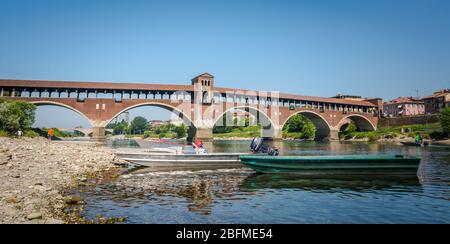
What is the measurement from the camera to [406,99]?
109m

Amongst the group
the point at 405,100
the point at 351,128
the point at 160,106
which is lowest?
the point at 351,128

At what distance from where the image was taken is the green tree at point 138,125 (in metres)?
162

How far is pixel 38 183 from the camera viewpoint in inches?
433

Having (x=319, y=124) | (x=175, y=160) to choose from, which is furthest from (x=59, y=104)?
(x=319, y=124)

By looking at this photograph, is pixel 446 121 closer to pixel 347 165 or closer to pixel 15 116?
pixel 347 165

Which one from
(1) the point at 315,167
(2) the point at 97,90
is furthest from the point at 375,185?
(2) the point at 97,90

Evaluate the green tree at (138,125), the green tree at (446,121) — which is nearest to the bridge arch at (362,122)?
the green tree at (446,121)

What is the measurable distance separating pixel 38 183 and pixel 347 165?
45.1 ft

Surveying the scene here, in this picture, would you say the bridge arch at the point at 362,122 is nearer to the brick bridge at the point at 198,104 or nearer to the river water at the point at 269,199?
the brick bridge at the point at 198,104

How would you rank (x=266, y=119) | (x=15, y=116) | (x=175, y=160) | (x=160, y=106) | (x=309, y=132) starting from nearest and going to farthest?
(x=175, y=160), (x=15, y=116), (x=160, y=106), (x=266, y=119), (x=309, y=132)

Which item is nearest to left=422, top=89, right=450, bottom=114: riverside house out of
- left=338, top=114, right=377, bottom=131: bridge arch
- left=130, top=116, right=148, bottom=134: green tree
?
left=338, top=114, right=377, bottom=131: bridge arch

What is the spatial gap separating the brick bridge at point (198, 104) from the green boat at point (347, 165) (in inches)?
1731

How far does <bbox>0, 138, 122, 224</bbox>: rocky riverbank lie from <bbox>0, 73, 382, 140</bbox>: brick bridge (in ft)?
120

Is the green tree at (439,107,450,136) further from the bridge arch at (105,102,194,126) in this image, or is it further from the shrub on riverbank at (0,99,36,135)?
the shrub on riverbank at (0,99,36,135)
